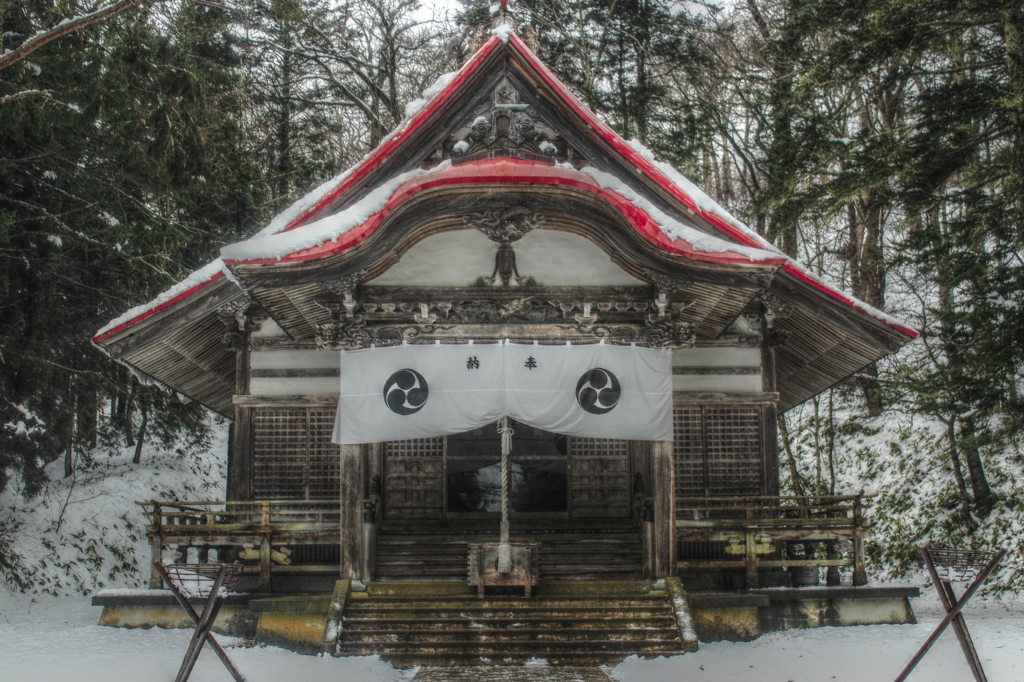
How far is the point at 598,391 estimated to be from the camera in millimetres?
10180

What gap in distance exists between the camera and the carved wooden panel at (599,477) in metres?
13.4

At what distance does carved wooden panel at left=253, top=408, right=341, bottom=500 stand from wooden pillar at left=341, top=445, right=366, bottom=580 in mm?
2300

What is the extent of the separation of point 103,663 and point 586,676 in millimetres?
5159

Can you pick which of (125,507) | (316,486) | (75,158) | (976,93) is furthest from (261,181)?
(976,93)

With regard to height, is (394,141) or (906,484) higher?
(394,141)

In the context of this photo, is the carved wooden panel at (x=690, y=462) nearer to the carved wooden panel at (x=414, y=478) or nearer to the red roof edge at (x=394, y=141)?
the carved wooden panel at (x=414, y=478)

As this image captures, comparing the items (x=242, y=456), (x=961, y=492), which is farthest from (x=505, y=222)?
(x=961, y=492)

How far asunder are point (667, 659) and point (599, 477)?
14.8 ft

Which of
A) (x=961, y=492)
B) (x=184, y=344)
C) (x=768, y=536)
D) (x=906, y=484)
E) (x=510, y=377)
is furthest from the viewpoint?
(x=906, y=484)

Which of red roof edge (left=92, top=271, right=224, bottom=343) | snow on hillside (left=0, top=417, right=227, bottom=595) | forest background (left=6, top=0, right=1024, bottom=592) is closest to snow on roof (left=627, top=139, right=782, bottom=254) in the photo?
forest background (left=6, top=0, right=1024, bottom=592)

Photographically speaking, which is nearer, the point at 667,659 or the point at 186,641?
the point at 667,659

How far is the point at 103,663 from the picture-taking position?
921cm

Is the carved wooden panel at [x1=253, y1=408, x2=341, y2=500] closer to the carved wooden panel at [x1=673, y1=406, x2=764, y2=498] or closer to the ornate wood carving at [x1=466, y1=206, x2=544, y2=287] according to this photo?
the ornate wood carving at [x1=466, y1=206, x2=544, y2=287]

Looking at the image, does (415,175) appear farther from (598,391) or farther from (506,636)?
(506,636)
